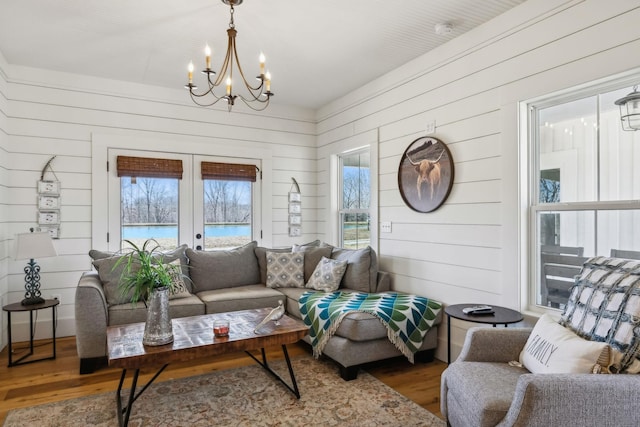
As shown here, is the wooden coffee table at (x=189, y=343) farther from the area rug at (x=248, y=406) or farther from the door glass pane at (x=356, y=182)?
the door glass pane at (x=356, y=182)

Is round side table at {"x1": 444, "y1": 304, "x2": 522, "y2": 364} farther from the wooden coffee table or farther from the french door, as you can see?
the french door

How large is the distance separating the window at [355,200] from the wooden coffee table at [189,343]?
1986 millimetres

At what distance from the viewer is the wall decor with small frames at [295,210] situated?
528cm

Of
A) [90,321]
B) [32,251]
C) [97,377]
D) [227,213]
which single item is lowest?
[97,377]

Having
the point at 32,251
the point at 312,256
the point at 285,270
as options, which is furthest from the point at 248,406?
the point at 32,251

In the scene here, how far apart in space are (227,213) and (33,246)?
202 centimetres

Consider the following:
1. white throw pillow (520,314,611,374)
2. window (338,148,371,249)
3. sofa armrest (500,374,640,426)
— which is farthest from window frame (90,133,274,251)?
sofa armrest (500,374,640,426)

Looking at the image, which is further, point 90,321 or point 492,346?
point 90,321

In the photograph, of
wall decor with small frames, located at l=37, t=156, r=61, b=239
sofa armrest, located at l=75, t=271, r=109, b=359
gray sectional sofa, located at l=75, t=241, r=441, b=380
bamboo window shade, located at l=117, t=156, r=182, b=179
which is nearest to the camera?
gray sectional sofa, located at l=75, t=241, r=441, b=380

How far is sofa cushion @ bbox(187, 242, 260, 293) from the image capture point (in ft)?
13.5

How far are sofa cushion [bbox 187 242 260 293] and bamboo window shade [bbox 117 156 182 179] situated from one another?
97cm

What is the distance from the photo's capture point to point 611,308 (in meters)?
1.80

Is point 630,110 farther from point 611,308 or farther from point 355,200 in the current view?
point 355,200

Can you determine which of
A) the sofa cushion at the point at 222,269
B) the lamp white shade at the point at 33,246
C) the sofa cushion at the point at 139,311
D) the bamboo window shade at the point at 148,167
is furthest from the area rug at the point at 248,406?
the bamboo window shade at the point at 148,167
